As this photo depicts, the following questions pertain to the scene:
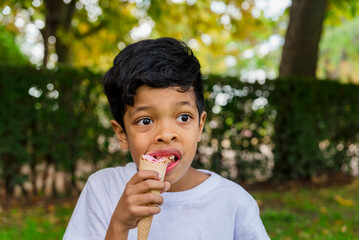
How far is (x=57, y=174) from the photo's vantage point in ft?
22.0

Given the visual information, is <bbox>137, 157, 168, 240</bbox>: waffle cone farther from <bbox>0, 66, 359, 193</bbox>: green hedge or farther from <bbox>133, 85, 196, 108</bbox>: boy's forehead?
<bbox>0, 66, 359, 193</bbox>: green hedge

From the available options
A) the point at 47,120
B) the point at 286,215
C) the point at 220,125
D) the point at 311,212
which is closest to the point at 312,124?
the point at 220,125

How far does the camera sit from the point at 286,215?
Answer: 214 inches

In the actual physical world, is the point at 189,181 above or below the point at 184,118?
below

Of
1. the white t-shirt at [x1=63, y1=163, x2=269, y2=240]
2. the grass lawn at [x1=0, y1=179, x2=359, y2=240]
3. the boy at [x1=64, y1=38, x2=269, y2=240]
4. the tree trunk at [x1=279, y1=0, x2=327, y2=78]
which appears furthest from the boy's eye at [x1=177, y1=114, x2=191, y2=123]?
the tree trunk at [x1=279, y1=0, x2=327, y2=78]

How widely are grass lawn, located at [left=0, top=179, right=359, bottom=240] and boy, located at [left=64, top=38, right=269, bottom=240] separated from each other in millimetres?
2878

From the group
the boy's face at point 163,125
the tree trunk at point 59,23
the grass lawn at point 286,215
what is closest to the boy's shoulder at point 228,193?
the boy's face at point 163,125

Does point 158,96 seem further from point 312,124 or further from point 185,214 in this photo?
point 312,124

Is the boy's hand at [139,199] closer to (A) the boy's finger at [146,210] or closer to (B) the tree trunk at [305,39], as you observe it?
(A) the boy's finger at [146,210]

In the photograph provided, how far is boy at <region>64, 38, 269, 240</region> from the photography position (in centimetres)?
170

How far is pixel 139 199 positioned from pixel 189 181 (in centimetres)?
59

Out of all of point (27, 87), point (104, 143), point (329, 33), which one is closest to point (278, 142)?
point (104, 143)

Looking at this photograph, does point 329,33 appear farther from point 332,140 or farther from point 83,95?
point 83,95

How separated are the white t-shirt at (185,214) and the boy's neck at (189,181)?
0.05 meters
